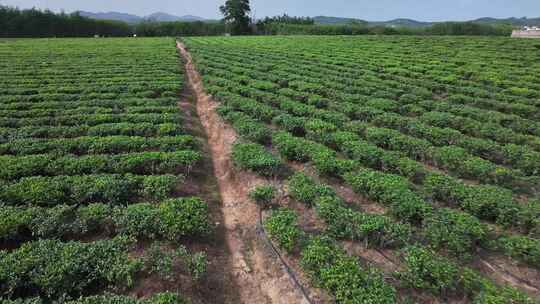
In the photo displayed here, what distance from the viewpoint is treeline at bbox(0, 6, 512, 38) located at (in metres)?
58.7

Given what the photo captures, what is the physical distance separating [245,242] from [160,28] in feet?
261

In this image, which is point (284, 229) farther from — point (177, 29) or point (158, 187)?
point (177, 29)

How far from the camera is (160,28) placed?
73125 millimetres

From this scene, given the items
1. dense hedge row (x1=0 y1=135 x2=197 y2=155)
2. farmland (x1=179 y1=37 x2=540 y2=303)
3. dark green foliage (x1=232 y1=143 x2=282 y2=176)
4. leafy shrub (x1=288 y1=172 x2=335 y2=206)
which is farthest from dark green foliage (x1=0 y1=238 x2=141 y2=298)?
dense hedge row (x1=0 y1=135 x2=197 y2=155)

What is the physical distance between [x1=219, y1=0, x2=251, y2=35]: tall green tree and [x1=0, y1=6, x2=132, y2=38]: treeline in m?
24.8

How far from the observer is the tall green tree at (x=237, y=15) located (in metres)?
74.8

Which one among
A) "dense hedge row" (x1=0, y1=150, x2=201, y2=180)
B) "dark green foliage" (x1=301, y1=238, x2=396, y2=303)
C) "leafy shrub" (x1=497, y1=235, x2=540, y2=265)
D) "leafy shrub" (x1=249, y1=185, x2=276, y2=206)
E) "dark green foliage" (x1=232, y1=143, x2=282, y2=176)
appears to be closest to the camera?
"dark green foliage" (x1=301, y1=238, x2=396, y2=303)

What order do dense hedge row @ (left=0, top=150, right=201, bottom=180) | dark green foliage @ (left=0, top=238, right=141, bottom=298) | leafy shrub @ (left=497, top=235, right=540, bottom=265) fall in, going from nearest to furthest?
dark green foliage @ (left=0, top=238, right=141, bottom=298) < leafy shrub @ (left=497, top=235, right=540, bottom=265) < dense hedge row @ (left=0, top=150, right=201, bottom=180)

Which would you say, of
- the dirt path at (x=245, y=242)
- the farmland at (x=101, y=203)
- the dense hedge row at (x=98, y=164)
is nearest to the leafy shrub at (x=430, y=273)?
the dirt path at (x=245, y=242)

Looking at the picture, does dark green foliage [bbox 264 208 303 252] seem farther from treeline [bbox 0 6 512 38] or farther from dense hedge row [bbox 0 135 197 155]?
treeline [bbox 0 6 512 38]

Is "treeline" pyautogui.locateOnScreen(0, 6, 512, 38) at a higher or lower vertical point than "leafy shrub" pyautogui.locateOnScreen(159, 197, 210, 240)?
higher

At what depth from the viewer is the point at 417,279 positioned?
4.50 meters

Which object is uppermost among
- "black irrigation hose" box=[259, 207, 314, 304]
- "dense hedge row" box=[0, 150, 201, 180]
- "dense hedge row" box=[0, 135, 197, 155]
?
"dense hedge row" box=[0, 135, 197, 155]

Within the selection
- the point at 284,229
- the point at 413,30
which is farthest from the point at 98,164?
the point at 413,30
